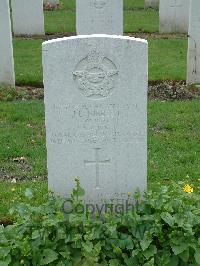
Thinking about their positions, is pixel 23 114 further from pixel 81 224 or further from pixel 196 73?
pixel 81 224

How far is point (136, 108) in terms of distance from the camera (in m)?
4.10

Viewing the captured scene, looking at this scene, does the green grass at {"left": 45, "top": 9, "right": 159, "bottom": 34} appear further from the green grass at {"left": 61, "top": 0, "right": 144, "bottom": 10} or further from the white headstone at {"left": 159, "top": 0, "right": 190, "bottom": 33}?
the green grass at {"left": 61, "top": 0, "right": 144, "bottom": 10}

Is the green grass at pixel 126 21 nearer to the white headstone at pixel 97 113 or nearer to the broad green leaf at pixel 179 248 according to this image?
the white headstone at pixel 97 113

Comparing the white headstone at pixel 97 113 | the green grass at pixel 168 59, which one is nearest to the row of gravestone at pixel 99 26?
the green grass at pixel 168 59

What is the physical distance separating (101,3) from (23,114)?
9.90 feet

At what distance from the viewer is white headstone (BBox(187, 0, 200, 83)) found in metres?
8.52

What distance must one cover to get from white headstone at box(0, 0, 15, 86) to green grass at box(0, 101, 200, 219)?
0.87m

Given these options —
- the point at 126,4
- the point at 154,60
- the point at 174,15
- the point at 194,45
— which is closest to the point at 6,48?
the point at 194,45

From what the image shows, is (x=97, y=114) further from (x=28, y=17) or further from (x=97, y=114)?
(x=28, y=17)

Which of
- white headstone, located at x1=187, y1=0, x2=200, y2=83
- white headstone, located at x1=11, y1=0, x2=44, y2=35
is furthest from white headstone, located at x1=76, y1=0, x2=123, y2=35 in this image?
white headstone, located at x1=11, y1=0, x2=44, y2=35

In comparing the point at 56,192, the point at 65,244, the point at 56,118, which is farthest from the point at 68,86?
the point at 65,244

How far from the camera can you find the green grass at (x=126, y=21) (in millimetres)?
14070

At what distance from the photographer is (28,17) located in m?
13.4

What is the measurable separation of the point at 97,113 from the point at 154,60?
6813 mm
